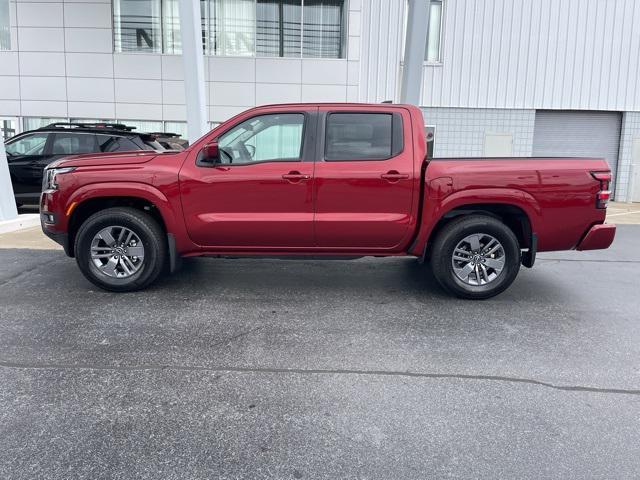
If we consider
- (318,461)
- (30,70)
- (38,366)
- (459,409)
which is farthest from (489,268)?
(30,70)

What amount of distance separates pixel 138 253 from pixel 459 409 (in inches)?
142

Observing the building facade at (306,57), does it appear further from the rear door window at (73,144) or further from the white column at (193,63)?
the rear door window at (73,144)

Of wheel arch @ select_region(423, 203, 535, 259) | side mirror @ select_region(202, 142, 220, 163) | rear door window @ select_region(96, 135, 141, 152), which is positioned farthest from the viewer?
rear door window @ select_region(96, 135, 141, 152)

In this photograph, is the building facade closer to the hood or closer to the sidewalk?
the sidewalk

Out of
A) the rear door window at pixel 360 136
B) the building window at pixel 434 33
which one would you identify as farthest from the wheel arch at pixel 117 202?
the building window at pixel 434 33

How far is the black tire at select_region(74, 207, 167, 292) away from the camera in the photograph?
5.38 meters

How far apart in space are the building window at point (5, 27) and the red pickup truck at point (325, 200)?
12.3m

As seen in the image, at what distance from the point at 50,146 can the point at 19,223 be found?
1.98 metres

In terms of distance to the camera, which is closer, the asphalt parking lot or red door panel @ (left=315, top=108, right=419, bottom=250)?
the asphalt parking lot

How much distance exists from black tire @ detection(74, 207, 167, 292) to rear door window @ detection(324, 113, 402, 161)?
1905mm

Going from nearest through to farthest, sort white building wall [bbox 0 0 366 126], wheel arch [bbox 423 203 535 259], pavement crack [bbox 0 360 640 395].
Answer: pavement crack [bbox 0 360 640 395], wheel arch [bbox 423 203 535 259], white building wall [bbox 0 0 366 126]

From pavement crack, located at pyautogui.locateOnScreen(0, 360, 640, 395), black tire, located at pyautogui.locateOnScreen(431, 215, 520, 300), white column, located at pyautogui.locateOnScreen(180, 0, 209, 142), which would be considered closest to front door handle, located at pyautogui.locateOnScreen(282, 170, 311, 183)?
black tire, located at pyautogui.locateOnScreen(431, 215, 520, 300)

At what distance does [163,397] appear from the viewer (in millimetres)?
3326

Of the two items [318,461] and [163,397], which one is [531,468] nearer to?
[318,461]
